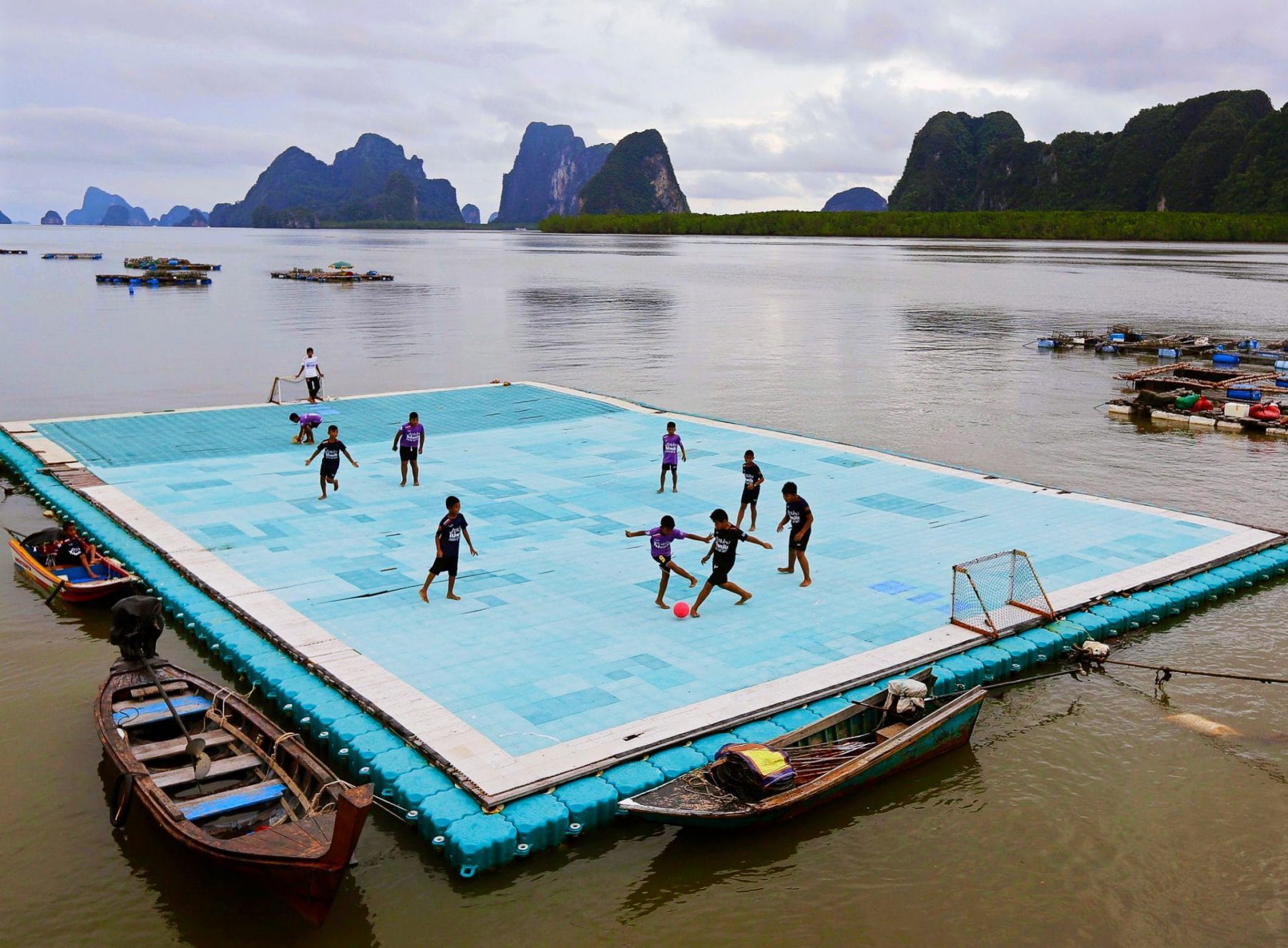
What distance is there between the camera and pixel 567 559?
17.3 metres

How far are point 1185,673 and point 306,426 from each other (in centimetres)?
1886

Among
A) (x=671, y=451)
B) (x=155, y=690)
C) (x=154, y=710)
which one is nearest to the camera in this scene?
(x=154, y=710)

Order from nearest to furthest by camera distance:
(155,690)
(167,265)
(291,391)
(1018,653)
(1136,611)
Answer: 1. (155,690)
2. (1018,653)
3. (1136,611)
4. (291,391)
5. (167,265)

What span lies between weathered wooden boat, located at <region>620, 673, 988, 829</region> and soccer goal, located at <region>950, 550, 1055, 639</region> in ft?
7.73

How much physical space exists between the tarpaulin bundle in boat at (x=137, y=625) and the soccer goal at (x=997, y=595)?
33.1 ft

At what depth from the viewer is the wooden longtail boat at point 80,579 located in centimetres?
1664

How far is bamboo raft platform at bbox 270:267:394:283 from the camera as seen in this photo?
9575 centimetres

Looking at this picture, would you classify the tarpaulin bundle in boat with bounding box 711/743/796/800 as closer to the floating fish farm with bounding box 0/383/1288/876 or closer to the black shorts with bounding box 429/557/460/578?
the floating fish farm with bounding box 0/383/1288/876

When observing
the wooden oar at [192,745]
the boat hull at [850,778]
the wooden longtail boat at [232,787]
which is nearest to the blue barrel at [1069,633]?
the boat hull at [850,778]

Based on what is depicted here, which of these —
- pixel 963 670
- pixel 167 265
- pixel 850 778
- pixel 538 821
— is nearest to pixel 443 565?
pixel 538 821

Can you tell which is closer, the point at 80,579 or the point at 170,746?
the point at 170,746

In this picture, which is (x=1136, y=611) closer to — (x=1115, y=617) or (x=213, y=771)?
(x=1115, y=617)

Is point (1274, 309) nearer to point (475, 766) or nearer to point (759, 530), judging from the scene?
point (759, 530)

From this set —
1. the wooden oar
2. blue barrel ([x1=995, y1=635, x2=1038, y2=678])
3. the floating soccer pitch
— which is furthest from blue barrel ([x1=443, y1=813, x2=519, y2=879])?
blue barrel ([x1=995, y1=635, x2=1038, y2=678])
